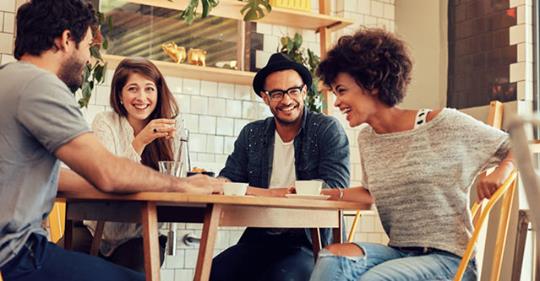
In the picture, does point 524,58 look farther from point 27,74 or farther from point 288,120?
point 27,74

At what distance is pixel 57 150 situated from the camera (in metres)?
1.85

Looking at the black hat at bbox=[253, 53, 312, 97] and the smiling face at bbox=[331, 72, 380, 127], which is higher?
A: the black hat at bbox=[253, 53, 312, 97]

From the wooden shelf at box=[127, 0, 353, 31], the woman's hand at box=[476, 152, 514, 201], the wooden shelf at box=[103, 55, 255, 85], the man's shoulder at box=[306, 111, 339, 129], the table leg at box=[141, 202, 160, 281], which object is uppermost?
the wooden shelf at box=[127, 0, 353, 31]

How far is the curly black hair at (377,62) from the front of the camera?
236 centimetres

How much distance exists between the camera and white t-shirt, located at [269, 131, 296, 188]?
3.01 m

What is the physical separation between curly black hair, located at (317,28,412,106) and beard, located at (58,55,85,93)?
2.66 ft

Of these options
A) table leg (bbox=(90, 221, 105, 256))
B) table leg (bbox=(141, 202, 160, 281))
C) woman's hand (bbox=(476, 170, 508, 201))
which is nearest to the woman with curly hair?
woman's hand (bbox=(476, 170, 508, 201))

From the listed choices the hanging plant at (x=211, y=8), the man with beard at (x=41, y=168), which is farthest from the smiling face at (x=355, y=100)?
the hanging plant at (x=211, y=8)

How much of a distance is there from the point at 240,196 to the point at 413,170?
0.56 m

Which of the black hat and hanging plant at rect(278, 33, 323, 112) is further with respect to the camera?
hanging plant at rect(278, 33, 323, 112)

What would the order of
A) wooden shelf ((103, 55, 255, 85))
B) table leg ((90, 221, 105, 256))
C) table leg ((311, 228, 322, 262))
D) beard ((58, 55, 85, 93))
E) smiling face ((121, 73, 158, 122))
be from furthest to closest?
wooden shelf ((103, 55, 255, 85))
smiling face ((121, 73, 158, 122))
table leg ((90, 221, 105, 256))
table leg ((311, 228, 322, 262))
beard ((58, 55, 85, 93))

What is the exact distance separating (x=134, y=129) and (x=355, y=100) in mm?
1262

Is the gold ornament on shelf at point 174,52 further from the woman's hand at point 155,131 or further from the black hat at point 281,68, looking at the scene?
the woman's hand at point 155,131

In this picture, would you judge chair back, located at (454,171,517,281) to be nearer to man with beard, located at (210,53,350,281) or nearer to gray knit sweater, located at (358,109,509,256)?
gray knit sweater, located at (358,109,509,256)
